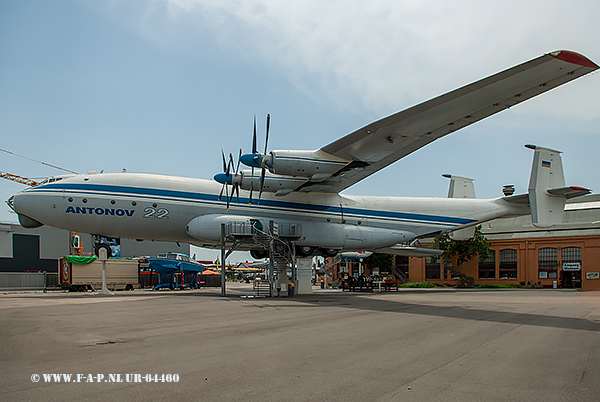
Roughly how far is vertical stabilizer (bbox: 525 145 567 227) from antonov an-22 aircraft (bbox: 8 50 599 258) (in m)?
0.06

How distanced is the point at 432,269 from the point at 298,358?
58.3m

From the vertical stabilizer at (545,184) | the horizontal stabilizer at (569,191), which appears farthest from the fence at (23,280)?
the horizontal stabilizer at (569,191)

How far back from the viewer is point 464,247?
5384cm

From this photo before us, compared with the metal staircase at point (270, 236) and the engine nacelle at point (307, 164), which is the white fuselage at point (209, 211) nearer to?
the metal staircase at point (270, 236)

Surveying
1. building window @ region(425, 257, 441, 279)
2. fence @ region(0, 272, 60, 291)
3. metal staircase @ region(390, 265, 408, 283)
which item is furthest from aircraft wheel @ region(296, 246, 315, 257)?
building window @ region(425, 257, 441, 279)

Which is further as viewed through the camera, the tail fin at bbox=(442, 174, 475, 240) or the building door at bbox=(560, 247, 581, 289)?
the building door at bbox=(560, 247, 581, 289)

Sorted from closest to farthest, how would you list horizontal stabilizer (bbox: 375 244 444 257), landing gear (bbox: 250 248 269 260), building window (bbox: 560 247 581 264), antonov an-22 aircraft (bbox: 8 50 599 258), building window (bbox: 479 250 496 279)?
antonov an-22 aircraft (bbox: 8 50 599 258) < landing gear (bbox: 250 248 269 260) < horizontal stabilizer (bbox: 375 244 444 257) < building window (bbox: 560 247 581 264) < building window (bbox: 479 250 496 279)

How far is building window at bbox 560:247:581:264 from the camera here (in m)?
51.4

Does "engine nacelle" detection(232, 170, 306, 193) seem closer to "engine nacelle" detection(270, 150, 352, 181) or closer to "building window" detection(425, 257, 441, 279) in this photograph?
"engine nacelle" detection(270, 150, 352, 181)

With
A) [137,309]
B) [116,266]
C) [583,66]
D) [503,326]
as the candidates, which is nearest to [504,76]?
[583,66]

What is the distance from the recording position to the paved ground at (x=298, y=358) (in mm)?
5410

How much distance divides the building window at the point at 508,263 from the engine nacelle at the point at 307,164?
43860 millimetres

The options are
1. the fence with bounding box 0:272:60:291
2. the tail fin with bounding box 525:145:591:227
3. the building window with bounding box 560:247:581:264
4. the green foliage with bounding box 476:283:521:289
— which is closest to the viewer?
the tail fin with bounding box 525:145:591:227

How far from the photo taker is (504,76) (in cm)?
1638
